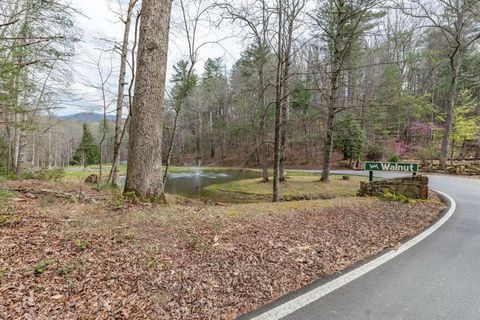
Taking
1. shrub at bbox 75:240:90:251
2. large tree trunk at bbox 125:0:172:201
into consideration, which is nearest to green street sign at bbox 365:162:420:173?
large tree trunk at bbox 125:0:172:201

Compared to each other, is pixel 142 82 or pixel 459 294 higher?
pixel 142 82

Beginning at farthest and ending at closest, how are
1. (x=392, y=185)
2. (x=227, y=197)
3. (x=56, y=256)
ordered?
1. (x=227, y=197)
2. (x=392, y=185)
3. (x=56, y=256)

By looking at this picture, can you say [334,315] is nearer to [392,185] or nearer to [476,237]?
[476,237]

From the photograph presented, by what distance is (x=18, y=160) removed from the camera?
11.2 meters

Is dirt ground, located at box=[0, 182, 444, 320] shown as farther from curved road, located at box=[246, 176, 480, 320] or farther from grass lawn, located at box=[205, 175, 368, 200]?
grass lawn, located at box=[205, 175, 368, 200]

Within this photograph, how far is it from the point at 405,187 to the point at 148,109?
742cm

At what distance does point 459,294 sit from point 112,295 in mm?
3246

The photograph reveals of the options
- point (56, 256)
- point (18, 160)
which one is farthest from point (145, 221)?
point (18, 160)

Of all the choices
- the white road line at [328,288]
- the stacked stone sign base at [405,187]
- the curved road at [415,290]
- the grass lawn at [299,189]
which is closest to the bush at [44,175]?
the grass lawn at [299,189]

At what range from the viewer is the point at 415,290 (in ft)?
8.71

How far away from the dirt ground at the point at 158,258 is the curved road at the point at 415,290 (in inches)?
13.8

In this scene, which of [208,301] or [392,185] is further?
[392,185]

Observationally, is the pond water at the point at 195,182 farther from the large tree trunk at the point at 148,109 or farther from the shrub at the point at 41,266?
the shrub at the point at 41,266

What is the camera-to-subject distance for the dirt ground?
207 cm
